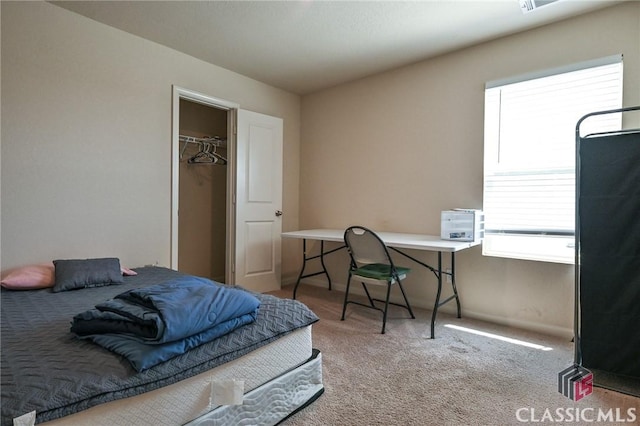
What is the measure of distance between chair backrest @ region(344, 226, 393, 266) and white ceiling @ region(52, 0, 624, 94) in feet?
5.44

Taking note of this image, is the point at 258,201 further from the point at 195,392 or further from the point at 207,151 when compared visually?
the point at 195,392

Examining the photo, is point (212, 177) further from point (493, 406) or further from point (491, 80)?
point (493, 406)

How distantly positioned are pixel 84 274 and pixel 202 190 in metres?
2.13

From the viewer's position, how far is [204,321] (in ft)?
4.23

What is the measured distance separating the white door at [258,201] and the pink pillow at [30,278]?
5.60ft

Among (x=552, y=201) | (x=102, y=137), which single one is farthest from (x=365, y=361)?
(x=102, y=137)

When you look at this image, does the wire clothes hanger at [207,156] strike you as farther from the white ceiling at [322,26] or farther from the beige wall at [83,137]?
the white ceiling at [322,26]

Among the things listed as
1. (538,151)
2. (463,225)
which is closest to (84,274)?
(463,225)

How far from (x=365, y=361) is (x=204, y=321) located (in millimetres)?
1283

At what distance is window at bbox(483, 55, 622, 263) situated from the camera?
96.9 inches

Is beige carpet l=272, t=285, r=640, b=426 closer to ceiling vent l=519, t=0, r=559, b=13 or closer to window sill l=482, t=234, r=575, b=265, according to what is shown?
window sill l=482, t=234, r=575, b=265

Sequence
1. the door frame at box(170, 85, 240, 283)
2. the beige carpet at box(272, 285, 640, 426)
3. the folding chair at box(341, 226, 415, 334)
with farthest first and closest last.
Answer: the door frame at box(170, 85, 240, 283) → the folding chair at box(341, 226, 415, 334) → the beige carpet at box(272, 285, 640, 426)

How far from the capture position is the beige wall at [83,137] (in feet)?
7.56

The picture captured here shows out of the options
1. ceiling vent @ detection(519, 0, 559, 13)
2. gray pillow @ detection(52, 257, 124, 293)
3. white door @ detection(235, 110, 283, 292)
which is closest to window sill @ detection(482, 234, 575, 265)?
ceiling vent @ detection(519, 0, 559, 13)
